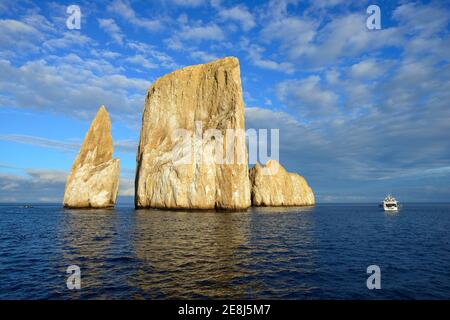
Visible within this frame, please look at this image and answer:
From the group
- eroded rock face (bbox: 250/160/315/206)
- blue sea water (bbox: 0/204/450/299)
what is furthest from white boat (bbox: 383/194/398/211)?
blue sea water (bbox: 0/204/450/299)

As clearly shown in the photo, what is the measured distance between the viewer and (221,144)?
62469mm

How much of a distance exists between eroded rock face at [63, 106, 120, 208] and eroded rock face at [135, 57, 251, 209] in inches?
282

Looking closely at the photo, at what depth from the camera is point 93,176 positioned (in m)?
71.6

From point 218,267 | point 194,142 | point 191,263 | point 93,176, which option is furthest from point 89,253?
point 93,176

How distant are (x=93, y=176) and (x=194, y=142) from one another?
1035 inches

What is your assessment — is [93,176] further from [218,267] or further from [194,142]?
[218,267]

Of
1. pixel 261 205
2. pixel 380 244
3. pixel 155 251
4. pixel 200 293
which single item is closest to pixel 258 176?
pixel 261 205

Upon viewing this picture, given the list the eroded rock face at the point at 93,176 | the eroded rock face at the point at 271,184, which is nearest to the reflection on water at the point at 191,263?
the eroded rock face at the point at 93,176

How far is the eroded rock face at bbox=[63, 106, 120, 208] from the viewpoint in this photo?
72.4m

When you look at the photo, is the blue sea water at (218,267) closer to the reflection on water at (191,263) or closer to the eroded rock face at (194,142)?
the reflection on water at (191,263)

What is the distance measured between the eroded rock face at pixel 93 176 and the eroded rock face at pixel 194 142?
7.16 m

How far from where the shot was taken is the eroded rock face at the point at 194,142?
62.8m

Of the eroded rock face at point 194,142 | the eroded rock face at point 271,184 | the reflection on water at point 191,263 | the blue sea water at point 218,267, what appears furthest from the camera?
the eroded rock face at point 271,184
